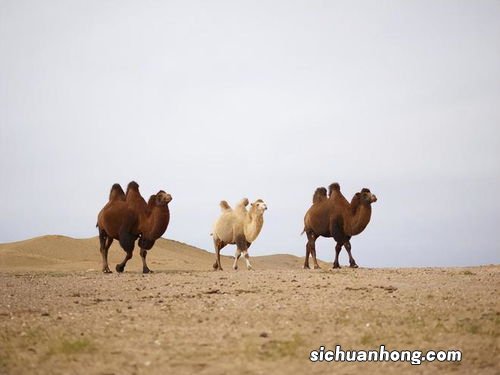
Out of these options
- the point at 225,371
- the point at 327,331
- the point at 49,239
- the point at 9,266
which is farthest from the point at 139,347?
the point at 49,239

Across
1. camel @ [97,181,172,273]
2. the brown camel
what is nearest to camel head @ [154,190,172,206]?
camel @ [97,181,172,273]

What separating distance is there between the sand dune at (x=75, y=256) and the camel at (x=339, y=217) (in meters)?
6.52

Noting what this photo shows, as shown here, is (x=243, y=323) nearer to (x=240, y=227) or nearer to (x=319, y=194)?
(x=240, y=227)

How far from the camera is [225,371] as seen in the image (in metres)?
5.45

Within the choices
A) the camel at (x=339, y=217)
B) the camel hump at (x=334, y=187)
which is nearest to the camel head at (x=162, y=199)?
the camel at (x=339, y=217)

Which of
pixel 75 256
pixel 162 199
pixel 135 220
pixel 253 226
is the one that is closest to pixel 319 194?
pixel 253 226

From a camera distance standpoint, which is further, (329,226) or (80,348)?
(329,226)

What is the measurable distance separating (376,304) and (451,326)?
69.1 inches

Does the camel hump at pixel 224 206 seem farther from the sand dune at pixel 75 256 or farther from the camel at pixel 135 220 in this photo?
the sand dune at pixel 75 256

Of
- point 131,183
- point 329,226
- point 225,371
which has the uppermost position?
point 131,183

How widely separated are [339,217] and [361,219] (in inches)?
23.5

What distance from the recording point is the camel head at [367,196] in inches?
690

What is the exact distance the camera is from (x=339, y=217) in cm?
1747

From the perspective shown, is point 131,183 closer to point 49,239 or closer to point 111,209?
point 111,209
